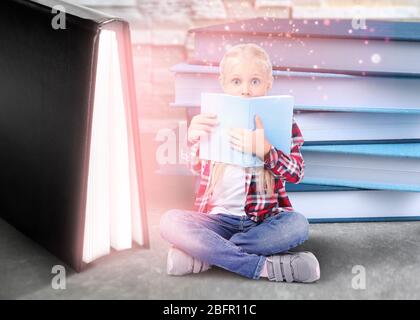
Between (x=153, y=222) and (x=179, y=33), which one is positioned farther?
(x=179, y=33)

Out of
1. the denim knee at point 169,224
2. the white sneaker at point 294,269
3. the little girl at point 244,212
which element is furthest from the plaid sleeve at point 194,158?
the white sneaker at point 294,269

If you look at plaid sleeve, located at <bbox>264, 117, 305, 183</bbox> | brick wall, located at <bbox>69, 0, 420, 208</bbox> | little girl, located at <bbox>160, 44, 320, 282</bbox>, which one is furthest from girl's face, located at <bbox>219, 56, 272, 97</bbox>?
brick wall, located at <bbox>69, 0, 420, 208</bbox>

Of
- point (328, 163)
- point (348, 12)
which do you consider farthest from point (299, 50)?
point (348, 12)

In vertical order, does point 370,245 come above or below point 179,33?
below

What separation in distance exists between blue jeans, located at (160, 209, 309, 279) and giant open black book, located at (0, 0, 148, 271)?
8 cm

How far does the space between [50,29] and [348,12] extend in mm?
839

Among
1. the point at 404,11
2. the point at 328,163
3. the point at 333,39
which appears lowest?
the point at 328,163

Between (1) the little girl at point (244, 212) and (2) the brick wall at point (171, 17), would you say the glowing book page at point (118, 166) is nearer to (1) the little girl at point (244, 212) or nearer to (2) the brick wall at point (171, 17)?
(1) the little girl at point (244, 212)

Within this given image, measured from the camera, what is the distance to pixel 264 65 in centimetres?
93

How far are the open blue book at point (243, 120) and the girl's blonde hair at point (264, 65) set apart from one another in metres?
0.07

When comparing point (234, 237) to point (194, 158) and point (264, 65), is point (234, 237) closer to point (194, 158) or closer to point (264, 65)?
point (194, 158)

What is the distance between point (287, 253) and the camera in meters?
0.89

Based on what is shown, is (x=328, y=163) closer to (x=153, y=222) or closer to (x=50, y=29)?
(x=153, y=222)
